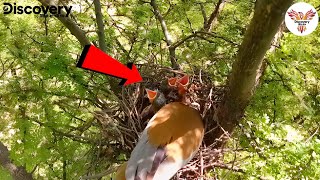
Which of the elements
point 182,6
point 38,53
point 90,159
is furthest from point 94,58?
point 182,6

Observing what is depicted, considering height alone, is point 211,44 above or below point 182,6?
below

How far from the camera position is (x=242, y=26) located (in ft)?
12.9

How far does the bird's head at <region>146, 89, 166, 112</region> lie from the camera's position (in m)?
2.68

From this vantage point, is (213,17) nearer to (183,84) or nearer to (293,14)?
(293,14)

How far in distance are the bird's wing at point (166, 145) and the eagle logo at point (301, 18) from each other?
2.93 feet

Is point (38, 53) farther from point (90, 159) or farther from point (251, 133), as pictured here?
point (251, 133)

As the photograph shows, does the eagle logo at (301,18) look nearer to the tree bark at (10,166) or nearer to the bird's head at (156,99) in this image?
the bird's head at (156,99)

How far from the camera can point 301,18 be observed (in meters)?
2.94

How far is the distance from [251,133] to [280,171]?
1.34 ft

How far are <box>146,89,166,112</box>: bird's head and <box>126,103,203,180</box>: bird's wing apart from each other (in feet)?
0.50

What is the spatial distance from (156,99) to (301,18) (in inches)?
42.9

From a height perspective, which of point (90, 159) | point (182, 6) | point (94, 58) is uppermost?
point (182, 6)

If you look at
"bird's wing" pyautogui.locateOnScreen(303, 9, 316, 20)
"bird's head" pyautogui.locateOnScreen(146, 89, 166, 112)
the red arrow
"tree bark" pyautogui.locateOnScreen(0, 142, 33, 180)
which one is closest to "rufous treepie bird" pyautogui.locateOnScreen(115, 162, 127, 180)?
"bird's head" pyautogui.locateOnScreen(146, 89, 166, 112)

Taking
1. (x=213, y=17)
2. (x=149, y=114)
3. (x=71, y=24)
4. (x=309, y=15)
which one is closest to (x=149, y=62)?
(x=149, y=114)
